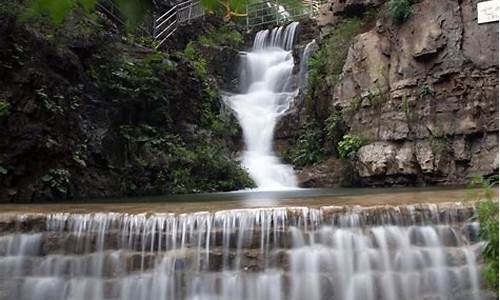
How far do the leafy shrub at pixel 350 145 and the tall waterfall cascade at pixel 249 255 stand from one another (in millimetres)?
6946

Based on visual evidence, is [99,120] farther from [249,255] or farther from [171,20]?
[171,20]

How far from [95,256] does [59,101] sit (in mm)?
5868

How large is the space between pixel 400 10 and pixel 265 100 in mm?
7137

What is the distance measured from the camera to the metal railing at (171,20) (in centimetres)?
2003

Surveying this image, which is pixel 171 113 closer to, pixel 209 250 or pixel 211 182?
pixel 211 182

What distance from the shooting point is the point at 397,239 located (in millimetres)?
6504

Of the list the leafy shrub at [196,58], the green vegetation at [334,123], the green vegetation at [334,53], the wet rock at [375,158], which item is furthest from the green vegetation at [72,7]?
the leafy shrub at [196,58]

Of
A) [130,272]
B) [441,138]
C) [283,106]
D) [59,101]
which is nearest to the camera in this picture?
[130,272]

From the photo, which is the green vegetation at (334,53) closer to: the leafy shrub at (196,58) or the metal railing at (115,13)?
the leafy shrub at (196,58)

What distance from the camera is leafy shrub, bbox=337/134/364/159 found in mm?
13609

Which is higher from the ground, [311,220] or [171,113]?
[171,113]

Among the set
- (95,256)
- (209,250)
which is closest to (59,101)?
(95,256)

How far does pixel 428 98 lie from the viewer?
41.9 ft

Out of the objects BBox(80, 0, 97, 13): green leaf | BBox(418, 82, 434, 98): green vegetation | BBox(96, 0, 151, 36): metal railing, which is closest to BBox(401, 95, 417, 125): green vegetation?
BBox(418, 82, 434, 98): green vegetation
